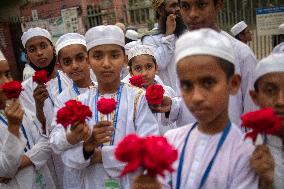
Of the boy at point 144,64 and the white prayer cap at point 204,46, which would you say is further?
the boy at point 144,64

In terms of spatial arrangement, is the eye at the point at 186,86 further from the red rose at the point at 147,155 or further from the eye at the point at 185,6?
the eye at the point at 185,6

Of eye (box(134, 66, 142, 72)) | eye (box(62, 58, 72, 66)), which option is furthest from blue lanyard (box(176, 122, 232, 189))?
eye (box(134, 66, 142, 72))

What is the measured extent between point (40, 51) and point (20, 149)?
1.73 m

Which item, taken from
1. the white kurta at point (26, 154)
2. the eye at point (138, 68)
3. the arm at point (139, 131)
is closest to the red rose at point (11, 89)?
the white kurta at point (26, 154)

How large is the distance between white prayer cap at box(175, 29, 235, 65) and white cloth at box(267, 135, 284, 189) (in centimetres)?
59

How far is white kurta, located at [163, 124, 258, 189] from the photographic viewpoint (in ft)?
5.97

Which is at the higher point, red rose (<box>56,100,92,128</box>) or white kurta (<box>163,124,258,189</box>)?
red rose (<box>56,100,92,128</box>)

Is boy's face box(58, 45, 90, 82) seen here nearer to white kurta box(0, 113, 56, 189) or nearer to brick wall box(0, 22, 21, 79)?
white kurta box(0, 113, 56, 189)

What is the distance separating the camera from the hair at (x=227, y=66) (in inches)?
73.6

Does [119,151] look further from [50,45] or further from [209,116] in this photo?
[50,45]

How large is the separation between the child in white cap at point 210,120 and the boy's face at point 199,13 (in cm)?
80

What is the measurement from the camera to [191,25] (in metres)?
2.73

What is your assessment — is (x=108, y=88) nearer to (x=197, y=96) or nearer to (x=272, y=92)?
(x=197, y=96)

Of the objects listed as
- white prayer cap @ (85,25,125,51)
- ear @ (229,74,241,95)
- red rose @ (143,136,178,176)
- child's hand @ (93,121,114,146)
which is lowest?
child's hand @ (93,121,114,146)
